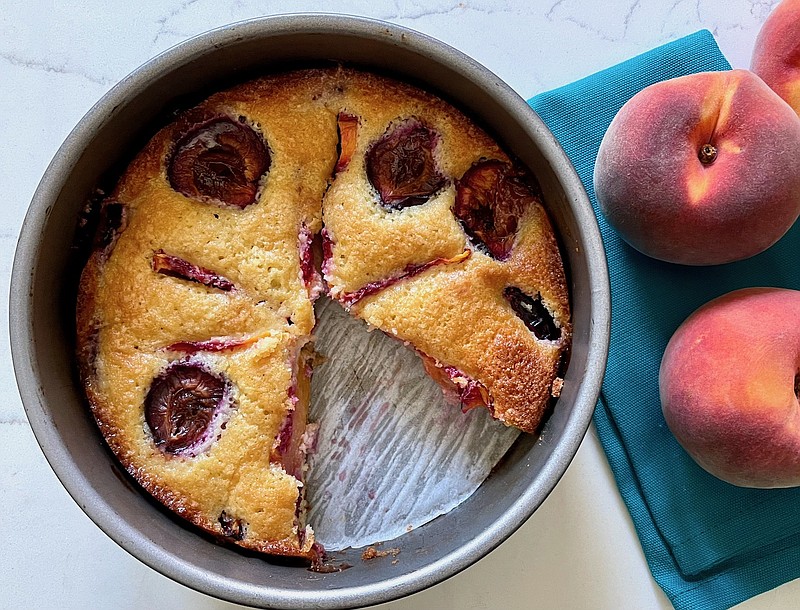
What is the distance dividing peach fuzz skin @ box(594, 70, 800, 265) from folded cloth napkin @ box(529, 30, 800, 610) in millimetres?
158

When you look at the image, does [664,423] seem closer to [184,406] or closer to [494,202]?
[494,202]

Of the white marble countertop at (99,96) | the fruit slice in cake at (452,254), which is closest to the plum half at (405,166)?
the fruit slice in cake at (452,254)

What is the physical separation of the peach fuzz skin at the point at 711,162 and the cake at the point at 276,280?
19cm

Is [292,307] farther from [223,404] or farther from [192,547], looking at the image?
[192,547]

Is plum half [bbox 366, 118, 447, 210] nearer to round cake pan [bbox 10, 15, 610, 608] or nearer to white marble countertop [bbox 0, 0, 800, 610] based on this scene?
round cake pan [bbox 10, 15, 610, 608]

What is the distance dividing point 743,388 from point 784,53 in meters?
0.62

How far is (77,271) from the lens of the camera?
1453 millimetres

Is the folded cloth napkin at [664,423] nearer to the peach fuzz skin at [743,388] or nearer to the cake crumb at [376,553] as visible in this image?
the peach fuzz skin at [743,388]

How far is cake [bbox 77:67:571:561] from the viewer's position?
1.42 m

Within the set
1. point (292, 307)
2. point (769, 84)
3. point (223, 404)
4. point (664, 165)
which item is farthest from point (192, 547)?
point (769, 84)

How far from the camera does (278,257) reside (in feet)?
4.70

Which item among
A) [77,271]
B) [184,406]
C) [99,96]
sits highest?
[99,96]

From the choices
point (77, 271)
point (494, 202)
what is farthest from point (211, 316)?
point (494, 202)

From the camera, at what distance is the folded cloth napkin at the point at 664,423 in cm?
157
